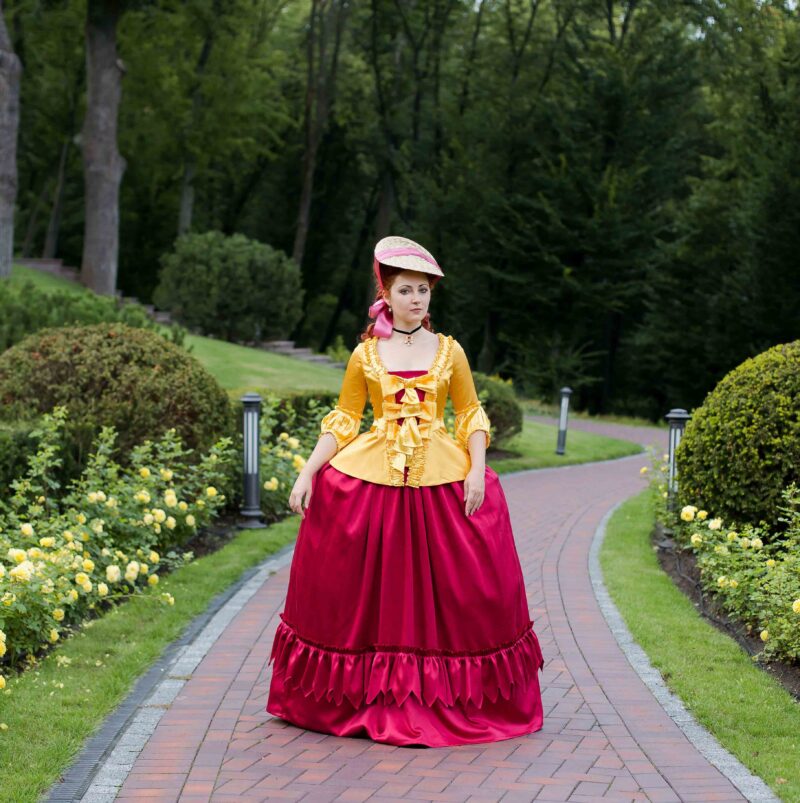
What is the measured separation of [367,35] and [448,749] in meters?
35.0

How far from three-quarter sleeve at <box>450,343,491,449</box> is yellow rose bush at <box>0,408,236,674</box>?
6.90ft

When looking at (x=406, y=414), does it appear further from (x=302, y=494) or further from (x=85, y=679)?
(x=85, y=679)

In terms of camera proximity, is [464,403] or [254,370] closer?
[464,403]

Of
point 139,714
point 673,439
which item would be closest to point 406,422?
point 139,714

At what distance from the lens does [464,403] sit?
17.0 ft

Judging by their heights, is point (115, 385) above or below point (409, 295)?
below

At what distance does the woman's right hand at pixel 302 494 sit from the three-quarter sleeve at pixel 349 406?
0.22 metres

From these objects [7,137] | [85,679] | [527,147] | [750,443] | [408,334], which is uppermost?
[527,147]

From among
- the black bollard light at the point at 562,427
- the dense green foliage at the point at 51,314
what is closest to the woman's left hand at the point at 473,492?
the dense green foliage at the point at 51,314

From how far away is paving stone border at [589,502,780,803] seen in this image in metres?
4.35

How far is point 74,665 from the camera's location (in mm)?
5852

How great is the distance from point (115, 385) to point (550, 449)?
32.9 feet

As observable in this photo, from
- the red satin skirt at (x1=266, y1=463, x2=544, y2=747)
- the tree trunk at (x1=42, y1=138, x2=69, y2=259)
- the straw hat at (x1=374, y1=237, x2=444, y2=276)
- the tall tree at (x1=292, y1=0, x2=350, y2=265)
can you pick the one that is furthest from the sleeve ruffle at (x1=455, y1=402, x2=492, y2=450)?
the tree trunk at (x1=42, y1=138, x2=69, y2=259)

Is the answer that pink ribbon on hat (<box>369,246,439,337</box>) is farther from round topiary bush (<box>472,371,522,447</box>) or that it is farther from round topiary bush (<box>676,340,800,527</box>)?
round topiary bush (<box>472,371,522,447</box>)
